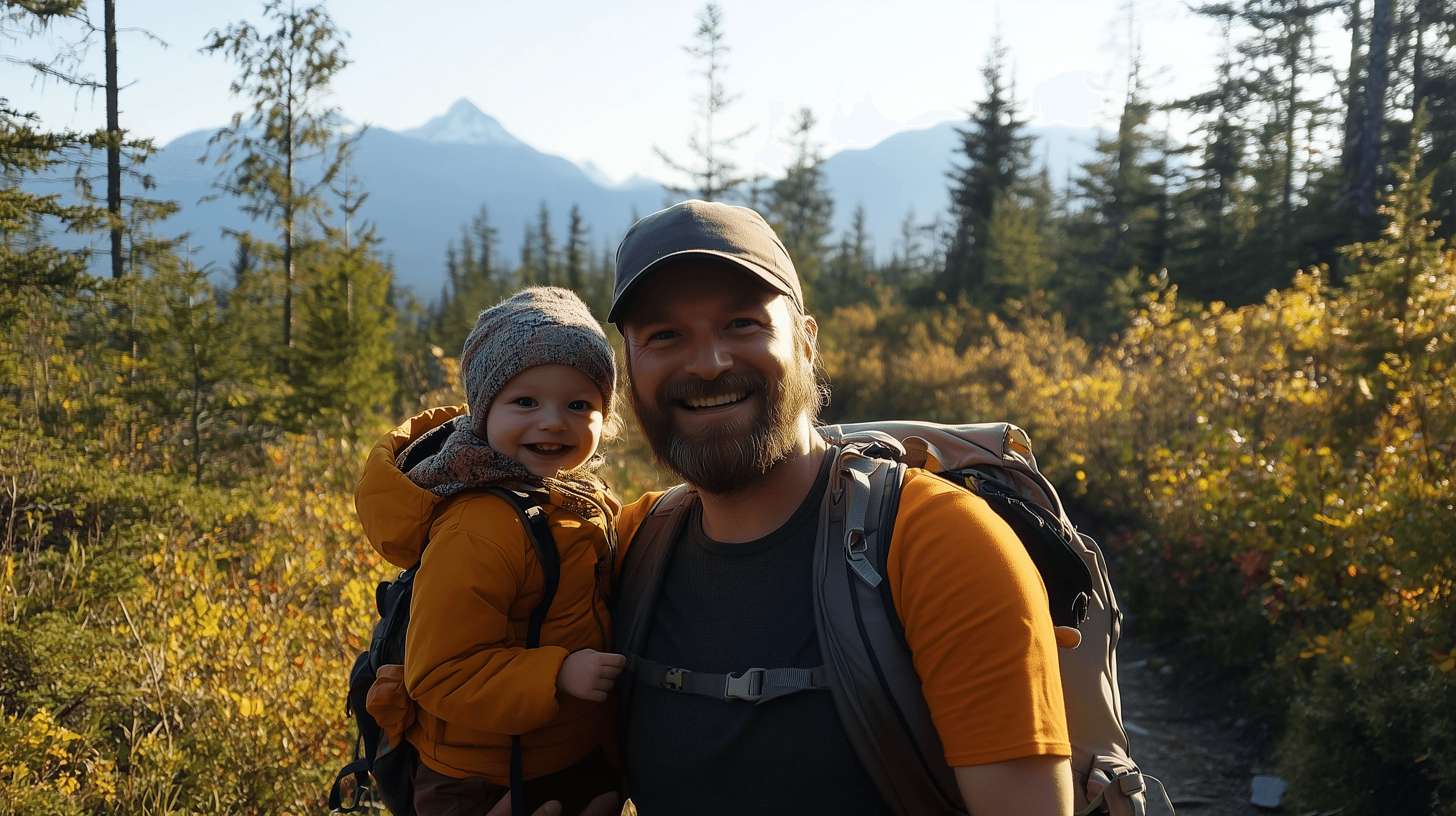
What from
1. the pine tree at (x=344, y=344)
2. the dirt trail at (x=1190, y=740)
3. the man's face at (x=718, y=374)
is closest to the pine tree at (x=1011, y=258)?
the pine tree at (x=344, y=344)

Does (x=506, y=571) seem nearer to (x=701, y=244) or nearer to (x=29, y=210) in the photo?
(x=701, y=244)

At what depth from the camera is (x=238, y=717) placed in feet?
12.3

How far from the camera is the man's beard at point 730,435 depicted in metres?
1.82

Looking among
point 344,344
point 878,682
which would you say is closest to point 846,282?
point 344,344

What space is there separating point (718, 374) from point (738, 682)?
0.66 meters

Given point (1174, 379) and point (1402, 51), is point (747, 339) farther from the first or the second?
point (1402, 51)

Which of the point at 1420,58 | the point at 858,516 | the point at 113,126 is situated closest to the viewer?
the point at 858,516

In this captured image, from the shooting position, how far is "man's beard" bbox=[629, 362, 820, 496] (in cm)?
182

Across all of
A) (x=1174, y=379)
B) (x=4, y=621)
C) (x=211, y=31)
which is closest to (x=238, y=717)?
(x=4, y=621)

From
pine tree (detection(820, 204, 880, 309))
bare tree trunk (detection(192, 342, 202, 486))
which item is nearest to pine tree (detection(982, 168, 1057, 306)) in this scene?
pine tree (detection(820, 204, 880, 309))

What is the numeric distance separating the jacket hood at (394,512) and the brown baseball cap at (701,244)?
69 cm

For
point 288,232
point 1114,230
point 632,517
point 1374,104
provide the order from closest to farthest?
point 632,517
point 288,232
point 1374,104
point 1114,230

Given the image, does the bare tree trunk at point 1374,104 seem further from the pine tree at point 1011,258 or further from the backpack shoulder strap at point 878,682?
the backpack shoulder strap at point 878,682

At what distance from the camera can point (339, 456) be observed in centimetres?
1055
